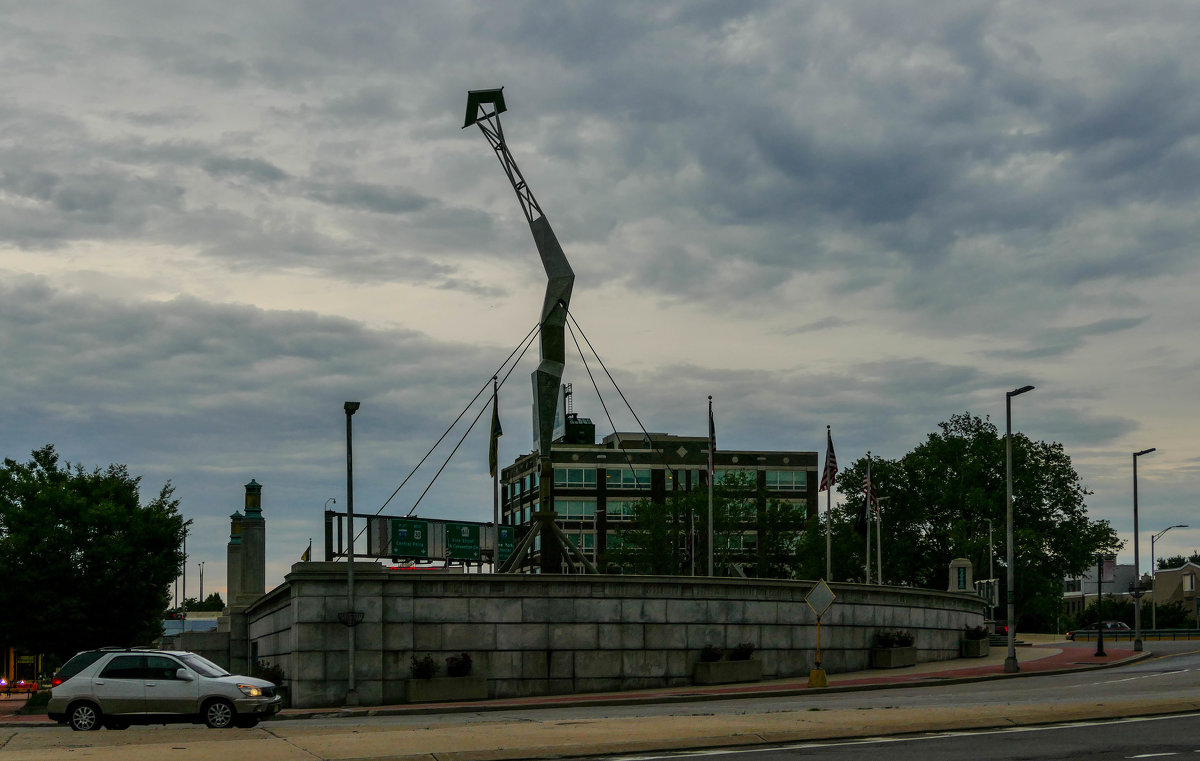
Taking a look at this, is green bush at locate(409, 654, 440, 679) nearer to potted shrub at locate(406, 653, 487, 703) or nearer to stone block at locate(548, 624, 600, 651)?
potted shrub at locate(406, 653, 487, 703)

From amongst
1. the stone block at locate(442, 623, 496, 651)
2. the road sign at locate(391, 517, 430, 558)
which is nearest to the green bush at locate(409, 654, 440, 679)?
the stone block at locate(442, 623, 496, 651)

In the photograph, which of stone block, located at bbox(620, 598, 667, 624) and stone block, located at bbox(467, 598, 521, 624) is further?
stone block, located at bbox(620, 598, 667, 624)

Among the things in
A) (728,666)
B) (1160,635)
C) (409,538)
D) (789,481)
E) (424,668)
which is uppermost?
(789,481)

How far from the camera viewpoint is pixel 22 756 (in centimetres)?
1767

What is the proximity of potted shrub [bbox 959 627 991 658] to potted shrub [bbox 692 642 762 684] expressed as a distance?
1477 cm

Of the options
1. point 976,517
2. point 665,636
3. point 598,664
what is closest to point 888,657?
point 665,636

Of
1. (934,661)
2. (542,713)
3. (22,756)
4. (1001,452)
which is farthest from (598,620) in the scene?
(1001,452)

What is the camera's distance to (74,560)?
52406 millimetres

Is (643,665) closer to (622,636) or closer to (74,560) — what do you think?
(622,636)

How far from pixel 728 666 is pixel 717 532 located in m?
61.5

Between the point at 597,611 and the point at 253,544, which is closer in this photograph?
the point at 597,611

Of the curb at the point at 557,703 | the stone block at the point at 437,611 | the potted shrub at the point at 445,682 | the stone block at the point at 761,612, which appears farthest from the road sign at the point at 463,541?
the stone block at the point at 761,612

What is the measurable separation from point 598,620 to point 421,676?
5.39m

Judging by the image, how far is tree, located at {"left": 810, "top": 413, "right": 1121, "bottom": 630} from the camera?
277ft
